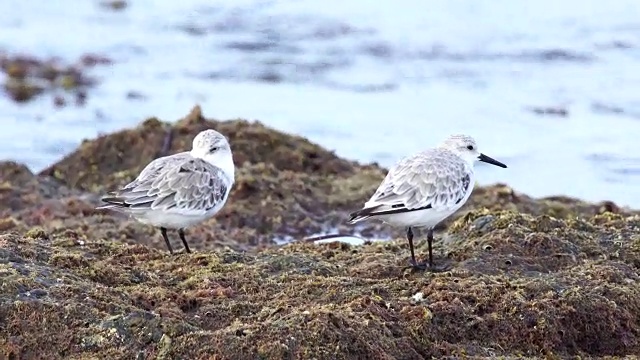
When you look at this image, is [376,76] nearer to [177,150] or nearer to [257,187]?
[177,150]

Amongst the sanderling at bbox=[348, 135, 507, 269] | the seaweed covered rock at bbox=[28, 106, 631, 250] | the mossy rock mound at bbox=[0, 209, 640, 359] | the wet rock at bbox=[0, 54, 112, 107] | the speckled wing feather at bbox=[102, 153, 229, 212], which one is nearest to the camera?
the mossy rock mound at bbox=[0, 209, 640, 359]

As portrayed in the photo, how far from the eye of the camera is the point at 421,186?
7266 millimetres

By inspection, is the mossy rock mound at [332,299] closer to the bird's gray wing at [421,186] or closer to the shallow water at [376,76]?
the bird's gray wing at [421,186]

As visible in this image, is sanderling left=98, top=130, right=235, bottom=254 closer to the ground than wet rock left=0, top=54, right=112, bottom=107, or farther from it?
farther from it

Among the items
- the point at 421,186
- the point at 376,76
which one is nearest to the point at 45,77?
the point at 376,76

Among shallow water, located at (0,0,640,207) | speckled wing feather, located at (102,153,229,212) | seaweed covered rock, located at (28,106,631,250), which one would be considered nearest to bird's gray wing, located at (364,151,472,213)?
speckled wing feather, located at (102,153,229,212)

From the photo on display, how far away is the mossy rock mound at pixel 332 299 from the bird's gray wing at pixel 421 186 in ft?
0.99

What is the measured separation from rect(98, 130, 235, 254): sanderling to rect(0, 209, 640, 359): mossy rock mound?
0.59 m

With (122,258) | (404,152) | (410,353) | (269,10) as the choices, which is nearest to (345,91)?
(404,152)

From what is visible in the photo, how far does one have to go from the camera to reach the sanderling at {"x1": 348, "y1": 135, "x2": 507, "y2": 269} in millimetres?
7168

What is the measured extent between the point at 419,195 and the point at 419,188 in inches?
2.1

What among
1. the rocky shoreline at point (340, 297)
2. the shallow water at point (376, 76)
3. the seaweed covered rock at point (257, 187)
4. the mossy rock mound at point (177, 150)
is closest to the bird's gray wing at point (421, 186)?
the rocky shoreline at point (340, 297)

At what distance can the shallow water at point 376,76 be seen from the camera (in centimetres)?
1598

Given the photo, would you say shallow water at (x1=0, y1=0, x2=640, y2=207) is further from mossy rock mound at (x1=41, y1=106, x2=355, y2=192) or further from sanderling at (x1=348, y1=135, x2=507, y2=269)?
sanderling at (x1=348, y1=135, x2=507, y2=269)
